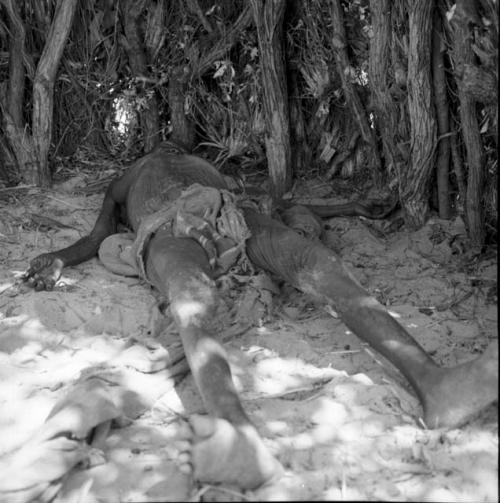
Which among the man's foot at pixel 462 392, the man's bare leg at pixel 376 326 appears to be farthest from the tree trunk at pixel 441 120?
the man's foot at pixel 462 392

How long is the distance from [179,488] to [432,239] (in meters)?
2.41

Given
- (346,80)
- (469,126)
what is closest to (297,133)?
(346,80)

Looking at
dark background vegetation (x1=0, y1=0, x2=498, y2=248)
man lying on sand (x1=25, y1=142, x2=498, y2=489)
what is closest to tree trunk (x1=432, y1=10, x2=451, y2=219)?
dark background vegetation (x1=0, y1=0, x2=498, y2=248)

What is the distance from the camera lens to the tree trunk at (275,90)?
423 cm

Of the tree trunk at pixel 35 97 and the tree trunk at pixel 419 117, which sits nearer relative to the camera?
the tree trunk at pixel 419 117

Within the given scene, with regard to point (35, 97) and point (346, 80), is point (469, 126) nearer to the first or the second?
point (346, 80)

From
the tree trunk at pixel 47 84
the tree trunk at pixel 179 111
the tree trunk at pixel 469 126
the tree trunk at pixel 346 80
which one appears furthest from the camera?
the tree trunk at pixel 179 111

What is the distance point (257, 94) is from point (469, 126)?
1.80 m

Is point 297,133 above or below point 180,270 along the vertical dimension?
above

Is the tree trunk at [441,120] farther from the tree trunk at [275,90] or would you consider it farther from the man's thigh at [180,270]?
the man's thigh at [180,270]

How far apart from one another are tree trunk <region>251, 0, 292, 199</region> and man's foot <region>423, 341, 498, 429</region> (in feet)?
8.64

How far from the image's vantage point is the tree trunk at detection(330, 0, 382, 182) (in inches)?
162

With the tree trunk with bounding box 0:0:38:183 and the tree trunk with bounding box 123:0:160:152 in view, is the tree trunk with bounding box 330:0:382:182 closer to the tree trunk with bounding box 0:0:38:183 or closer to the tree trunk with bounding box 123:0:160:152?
the tree trunk with bounding box 123:0:160:152

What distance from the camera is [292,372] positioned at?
2.75 metres
